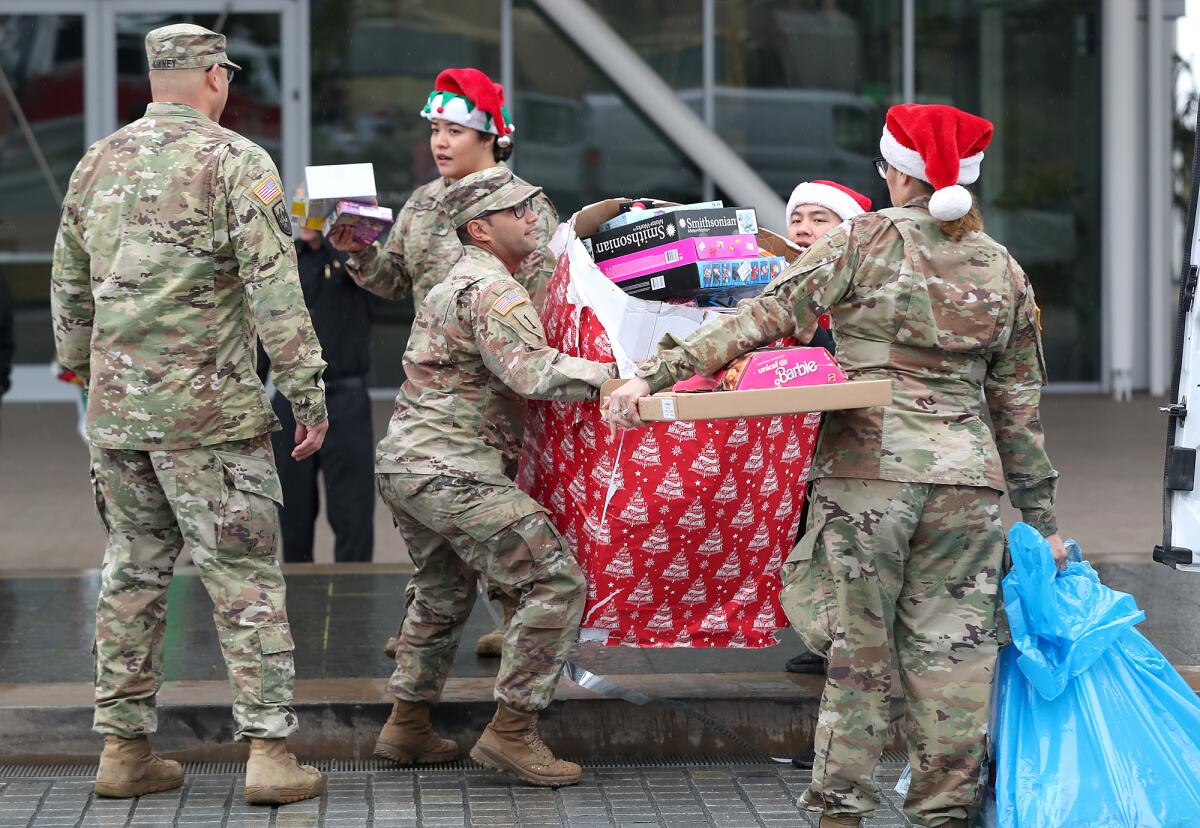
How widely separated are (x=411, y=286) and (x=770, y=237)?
62.9 inches

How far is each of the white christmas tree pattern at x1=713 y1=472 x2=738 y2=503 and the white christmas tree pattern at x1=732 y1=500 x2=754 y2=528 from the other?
50 millimetres

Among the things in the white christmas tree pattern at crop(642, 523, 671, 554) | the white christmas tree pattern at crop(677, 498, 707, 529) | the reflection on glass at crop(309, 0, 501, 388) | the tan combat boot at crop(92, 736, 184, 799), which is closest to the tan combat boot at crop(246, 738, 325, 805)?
the tan combat boot at crop(92, 736, 184, 799)

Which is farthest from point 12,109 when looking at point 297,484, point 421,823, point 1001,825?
point 1001,825

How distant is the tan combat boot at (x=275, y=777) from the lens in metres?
4.55

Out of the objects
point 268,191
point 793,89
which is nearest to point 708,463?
point 268,191

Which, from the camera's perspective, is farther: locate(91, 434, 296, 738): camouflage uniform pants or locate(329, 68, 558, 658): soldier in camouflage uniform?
locate(329, 68, 558, 658): soldier in camouflage uniform

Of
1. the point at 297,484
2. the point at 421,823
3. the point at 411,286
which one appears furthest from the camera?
the point at 297,484

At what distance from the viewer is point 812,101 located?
1417 centimetres

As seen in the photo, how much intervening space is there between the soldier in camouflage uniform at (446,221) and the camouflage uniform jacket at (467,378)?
0.89 m

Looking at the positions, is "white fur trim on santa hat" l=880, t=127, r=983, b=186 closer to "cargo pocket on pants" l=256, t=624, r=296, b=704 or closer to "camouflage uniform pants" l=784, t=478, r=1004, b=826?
"camouflage uniform pants" l=784, t=478, r=1004, b=826

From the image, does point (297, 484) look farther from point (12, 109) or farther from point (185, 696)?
point (12, 109)

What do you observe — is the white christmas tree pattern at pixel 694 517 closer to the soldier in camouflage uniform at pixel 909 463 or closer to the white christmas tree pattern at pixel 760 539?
the white christmas tree pattern at pixel 760 539

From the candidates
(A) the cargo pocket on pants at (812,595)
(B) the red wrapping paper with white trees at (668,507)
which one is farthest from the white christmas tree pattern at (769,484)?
(A) the cargo pocket on pants at (812,595)

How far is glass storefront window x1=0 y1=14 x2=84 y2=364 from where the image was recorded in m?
13.6
